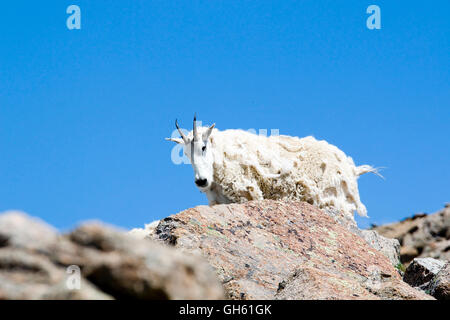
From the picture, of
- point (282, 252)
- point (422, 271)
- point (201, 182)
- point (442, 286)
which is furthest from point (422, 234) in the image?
point (442, 286)

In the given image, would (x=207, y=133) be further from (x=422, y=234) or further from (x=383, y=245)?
(x=422, y=234)

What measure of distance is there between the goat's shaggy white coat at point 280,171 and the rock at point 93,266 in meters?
13.2

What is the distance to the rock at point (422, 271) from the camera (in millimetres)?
9875

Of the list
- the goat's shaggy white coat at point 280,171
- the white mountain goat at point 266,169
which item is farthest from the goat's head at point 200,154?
the goat's shaggy white coat at point 280,171

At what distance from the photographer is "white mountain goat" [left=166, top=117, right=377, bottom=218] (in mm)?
18031

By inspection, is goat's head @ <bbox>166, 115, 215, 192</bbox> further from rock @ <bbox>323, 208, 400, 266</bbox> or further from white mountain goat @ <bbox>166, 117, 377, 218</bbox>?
rock @ <bbox>323, 208, 400, 266</bbox>

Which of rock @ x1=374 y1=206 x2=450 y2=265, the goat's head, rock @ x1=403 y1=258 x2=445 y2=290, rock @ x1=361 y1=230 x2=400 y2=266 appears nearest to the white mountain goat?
the goat's head

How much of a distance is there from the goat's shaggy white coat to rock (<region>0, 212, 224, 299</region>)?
518 inches

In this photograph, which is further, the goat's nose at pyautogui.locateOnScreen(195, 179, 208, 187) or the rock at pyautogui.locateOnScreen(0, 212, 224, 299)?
the goat's nose at pyautogui.locateOnScreen(195, 179, 208, 187)

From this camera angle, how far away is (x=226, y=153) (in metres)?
18.6

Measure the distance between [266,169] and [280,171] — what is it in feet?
1.28

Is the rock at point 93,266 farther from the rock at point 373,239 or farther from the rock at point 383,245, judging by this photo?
the rock at point 383,245
